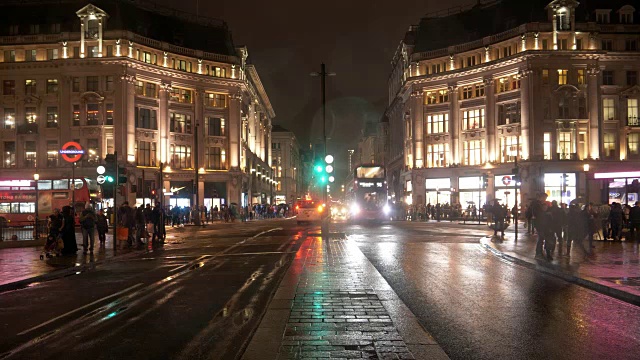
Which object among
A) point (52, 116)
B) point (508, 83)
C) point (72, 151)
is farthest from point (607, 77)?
point (52, 116)

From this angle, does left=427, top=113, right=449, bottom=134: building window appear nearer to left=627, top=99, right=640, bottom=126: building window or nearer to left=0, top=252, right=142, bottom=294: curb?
left=627, top=99, right=640, bottom=126: building window

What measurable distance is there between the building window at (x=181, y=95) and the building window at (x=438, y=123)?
30377 mm

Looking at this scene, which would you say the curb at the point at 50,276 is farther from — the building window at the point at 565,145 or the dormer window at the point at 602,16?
the dormer window at the point at 602,16

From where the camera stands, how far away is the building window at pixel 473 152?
225ft

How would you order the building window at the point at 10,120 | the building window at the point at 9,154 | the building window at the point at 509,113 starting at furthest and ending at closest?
1. the building window at the point at 509,113
2. the building window at the point at 10,120
3. the building window at the point at 9,154

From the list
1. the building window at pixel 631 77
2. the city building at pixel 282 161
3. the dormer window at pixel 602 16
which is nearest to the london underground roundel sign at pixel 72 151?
the dormer window at pixel 602 16

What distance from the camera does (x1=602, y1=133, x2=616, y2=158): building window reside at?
6275 centimetres

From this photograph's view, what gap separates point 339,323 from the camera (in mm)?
8375

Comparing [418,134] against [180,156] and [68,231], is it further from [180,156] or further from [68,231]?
[68,231]

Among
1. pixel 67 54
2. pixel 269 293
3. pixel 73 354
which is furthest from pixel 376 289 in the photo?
pixel 67 54

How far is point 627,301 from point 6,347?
1045cm

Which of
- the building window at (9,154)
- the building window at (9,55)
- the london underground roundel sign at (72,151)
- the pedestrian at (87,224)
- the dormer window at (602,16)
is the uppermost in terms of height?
the dormer window at (602,16)

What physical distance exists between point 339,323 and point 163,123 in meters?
62.3

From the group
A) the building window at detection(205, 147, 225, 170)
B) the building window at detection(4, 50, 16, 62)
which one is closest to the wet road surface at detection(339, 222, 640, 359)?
the building window at detection(205, 147, 225, 170)
